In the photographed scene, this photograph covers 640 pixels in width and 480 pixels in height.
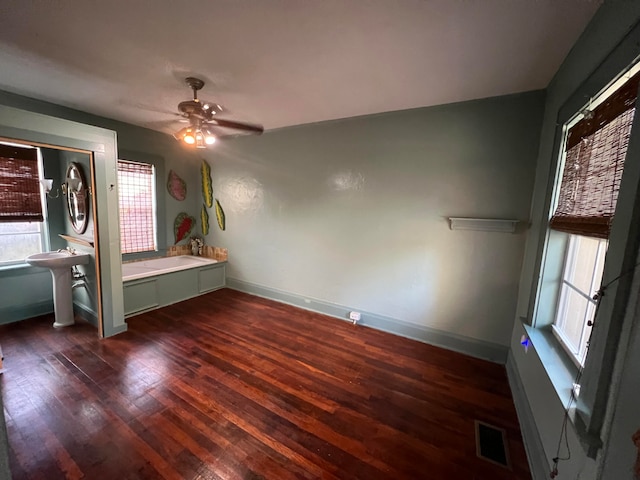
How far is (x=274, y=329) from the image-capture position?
3014mm

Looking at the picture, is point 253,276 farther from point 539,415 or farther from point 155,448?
point 539,415

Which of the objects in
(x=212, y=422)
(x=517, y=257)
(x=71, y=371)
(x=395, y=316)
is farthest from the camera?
(x=395, y=316)

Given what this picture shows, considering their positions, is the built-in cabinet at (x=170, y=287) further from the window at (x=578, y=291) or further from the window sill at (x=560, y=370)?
the window at (x=578, y=291)

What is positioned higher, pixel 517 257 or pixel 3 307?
pixel 517 257

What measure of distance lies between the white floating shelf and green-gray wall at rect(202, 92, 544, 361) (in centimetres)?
6

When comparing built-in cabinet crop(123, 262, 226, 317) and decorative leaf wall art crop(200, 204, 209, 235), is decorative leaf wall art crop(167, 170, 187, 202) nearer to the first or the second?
decorative leaf wall art crop(200, 204, 209, 235)

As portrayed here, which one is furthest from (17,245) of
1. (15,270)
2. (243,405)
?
(243,405)

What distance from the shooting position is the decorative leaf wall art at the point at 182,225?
4340 millimetres

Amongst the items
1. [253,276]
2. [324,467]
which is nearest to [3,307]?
[253,276]

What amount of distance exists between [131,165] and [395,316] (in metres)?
4.29

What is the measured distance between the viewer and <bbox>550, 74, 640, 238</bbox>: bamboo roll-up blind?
1.11m

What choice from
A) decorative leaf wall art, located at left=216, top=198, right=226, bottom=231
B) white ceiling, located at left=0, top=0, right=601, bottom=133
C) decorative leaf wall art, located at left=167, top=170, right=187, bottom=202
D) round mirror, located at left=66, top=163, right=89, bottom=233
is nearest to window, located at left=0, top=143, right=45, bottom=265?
round mirror, located at left=66, top=163, right=89, bottom=233

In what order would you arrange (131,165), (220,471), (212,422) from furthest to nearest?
(131,165), (212,422), (220,471)

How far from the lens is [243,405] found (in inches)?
73.2
